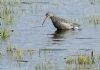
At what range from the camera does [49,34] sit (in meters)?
16.5

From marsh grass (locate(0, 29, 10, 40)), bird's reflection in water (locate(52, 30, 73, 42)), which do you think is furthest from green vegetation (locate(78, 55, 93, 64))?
marsh grass (locate(0, 29, 10, 40))

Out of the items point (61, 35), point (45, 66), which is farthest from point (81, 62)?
point (61, 35)

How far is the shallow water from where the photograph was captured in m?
12.4

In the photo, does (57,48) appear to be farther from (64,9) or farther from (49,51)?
(64,9)

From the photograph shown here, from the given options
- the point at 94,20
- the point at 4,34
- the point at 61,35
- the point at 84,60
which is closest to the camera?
the point at 84,60

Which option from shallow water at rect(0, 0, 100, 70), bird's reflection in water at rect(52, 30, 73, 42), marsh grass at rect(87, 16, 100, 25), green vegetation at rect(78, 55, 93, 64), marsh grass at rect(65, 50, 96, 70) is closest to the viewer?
marsh grass at rect(65, 50, 96, 70)

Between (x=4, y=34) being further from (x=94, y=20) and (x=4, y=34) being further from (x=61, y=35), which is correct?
(x=94, y=20)

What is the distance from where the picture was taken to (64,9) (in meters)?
20.4

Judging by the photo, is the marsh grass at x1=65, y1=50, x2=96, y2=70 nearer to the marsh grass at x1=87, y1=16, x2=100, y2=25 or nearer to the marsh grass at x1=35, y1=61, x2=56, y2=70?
the marsh grass at x1=35, y1=61, x2=56, y2=70

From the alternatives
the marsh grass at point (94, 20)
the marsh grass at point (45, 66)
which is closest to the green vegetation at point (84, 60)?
the marsh grass at point (45, 66)

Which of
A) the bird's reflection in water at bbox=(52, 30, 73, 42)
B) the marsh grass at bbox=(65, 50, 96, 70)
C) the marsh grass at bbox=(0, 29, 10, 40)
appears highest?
the marsh grass at bbox=(65, 50, 96, 70)

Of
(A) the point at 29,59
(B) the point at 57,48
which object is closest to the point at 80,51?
(B) the point at 57,48

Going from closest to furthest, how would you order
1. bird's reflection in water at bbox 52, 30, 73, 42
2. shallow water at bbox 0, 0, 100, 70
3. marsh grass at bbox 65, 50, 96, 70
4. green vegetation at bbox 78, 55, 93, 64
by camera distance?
marsh grass at bbox 65, 50, 96, 70 → green vegetation at bbox 78, 55, 93, 64 → shallow water at bbox 0, 0, 100, 70 → bird's reflection in water at bbox 52, 30, 73, 42

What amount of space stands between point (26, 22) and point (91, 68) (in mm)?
6838
